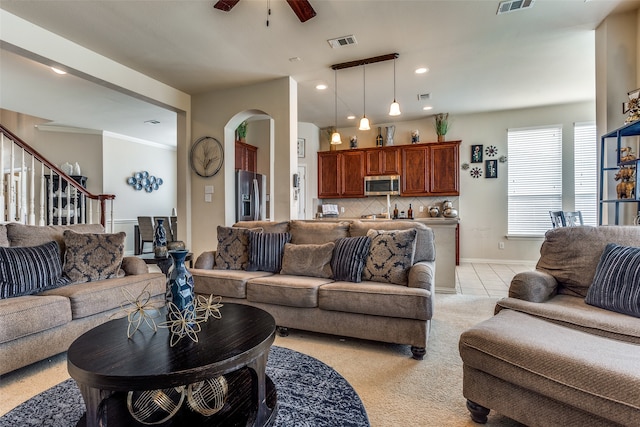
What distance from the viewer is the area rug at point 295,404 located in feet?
4.80

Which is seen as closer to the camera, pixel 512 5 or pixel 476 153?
pixel 512 5

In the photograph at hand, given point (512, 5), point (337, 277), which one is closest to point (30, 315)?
point (337, 277)

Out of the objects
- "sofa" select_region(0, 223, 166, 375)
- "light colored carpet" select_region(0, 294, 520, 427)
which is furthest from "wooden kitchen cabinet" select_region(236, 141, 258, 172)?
"light colored carpet" select_region(0, 294, 520, 427)

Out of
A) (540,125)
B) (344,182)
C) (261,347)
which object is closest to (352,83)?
(344,182)

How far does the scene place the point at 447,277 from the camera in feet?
13.7

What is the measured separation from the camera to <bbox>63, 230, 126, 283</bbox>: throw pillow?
273 cm

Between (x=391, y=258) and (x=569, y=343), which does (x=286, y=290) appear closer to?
(x=391, y=258)

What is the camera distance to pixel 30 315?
2.08m

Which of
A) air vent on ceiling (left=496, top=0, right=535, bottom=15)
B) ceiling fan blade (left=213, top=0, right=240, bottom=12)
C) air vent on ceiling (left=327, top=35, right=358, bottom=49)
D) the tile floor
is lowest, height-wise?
the tile floor

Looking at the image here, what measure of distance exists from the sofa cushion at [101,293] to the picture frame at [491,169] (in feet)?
19.8

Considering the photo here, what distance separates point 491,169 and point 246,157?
4745 mm

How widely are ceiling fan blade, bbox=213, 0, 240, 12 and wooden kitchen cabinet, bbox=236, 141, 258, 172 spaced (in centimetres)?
313

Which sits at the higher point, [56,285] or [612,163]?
[612,163]

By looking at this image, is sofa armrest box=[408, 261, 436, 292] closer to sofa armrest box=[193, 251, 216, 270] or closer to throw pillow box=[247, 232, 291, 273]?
throw pillow box=[247, 232, 291, 273]
